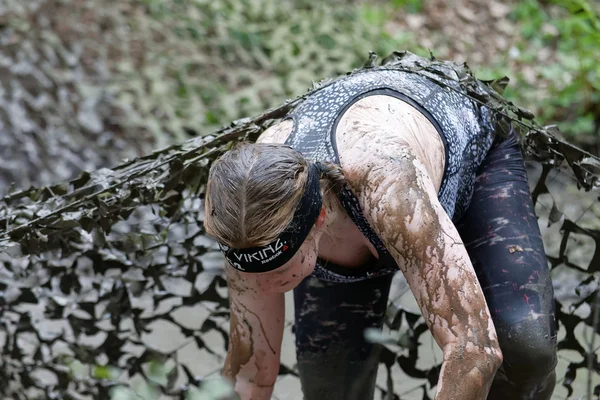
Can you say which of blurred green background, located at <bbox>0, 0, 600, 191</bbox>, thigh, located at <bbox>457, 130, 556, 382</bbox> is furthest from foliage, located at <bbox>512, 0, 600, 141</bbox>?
thigh, located at <bbox>457, 130, 556, 382</bbox>

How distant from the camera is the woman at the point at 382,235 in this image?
1.72 meters

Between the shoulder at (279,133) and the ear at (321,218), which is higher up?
the shoulder at (279,133)

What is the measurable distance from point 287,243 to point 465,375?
17.3 inches

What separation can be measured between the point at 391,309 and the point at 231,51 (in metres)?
3.84

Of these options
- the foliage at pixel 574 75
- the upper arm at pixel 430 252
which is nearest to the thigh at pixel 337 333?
the upper arm at pixel 430 252

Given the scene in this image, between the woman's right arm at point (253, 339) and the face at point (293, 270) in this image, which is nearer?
the face at point (293, 270)

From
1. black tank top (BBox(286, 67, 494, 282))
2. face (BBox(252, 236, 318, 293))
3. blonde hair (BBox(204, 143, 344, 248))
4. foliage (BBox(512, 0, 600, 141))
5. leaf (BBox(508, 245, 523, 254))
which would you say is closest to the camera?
blonde hair (BBox(204, 143, 344, 248))

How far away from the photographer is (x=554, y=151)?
2.38 metres

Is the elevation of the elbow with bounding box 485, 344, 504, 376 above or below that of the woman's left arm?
below

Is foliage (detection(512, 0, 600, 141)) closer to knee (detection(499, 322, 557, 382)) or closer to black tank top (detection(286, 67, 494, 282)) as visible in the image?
black tank top (detection(286, 67, 494, 282))

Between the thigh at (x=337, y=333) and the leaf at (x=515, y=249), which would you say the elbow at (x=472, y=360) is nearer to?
the leaf at (x=515, y=249)

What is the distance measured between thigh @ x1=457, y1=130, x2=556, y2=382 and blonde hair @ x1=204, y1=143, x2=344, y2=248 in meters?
0.68

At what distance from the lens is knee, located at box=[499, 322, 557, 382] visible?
2.07 m

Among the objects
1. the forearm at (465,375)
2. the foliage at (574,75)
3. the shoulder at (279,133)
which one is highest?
the foliage at (574,75)
